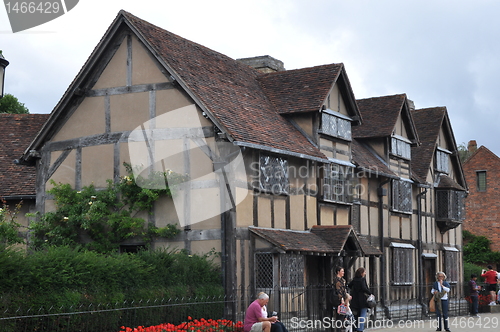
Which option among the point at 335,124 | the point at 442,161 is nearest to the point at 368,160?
the point at 335,124

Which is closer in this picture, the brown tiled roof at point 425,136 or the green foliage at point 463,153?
the brown tiled roof at point 425,136

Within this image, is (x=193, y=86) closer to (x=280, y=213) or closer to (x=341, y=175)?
(x=280, y=213)

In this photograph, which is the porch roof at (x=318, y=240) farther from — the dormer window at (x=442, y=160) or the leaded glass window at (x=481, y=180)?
the leaded glass window at (x=481, y=180)

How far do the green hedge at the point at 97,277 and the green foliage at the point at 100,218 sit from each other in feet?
4.97

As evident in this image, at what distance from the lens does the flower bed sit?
14.1 m

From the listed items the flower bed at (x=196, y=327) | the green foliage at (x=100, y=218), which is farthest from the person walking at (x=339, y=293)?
the green foliage at (x=100, y=218)

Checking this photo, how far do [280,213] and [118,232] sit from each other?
13.9ft

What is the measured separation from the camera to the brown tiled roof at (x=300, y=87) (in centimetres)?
2175

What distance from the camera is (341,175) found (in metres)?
22.7

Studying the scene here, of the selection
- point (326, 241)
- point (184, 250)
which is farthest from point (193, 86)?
point (326, 241)

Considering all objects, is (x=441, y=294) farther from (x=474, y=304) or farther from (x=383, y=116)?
(x=383, y=116)

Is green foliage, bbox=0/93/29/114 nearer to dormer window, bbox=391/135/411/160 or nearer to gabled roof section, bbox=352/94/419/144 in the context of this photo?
gabled roof section, bbox=352/94/419/144

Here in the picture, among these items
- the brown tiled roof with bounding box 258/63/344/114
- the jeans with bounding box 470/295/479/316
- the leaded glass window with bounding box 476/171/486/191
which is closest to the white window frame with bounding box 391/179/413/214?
the jeans with bounding box 470/295/479/316

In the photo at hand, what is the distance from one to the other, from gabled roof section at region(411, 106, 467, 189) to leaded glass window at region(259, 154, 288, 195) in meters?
11.0
